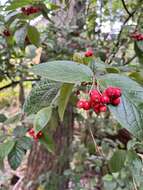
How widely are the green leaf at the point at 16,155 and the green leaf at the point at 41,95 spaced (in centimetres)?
28

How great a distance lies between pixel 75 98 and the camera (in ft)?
3.62

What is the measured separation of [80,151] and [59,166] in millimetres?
271

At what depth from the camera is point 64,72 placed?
2.09ft

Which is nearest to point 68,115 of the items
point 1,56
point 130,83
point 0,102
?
point 1,56

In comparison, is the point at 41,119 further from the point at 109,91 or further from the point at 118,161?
the point at 118,161

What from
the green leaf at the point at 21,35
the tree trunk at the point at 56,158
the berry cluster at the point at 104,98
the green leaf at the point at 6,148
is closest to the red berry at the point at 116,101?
the berry cluster at the point at 104,98

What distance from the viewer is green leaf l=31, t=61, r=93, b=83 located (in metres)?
0.61

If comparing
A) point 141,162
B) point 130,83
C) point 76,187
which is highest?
point 130,83

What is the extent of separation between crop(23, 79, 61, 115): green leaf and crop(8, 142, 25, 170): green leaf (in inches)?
11.1

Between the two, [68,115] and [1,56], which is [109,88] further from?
[68,115]

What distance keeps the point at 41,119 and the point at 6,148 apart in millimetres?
299

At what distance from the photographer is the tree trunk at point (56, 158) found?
2248mm

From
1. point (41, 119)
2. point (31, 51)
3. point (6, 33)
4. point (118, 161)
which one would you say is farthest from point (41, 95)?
point (31, 51)

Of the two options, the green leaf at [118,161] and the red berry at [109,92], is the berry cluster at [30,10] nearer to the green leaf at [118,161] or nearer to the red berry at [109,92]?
the green leaf at [118,161]
